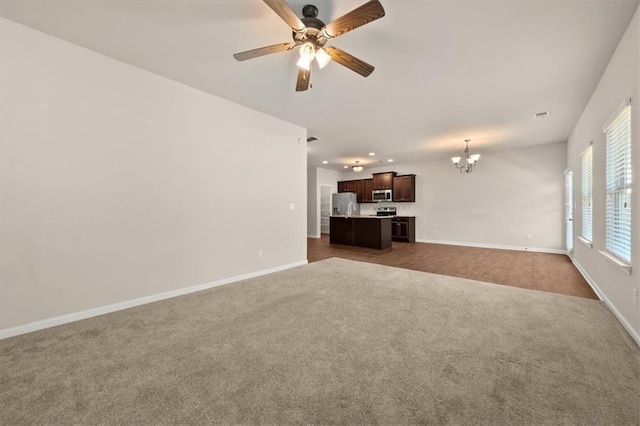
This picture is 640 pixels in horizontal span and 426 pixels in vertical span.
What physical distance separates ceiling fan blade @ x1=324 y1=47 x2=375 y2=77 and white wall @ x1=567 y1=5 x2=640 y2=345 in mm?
2105

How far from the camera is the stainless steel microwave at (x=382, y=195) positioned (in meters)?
8.69

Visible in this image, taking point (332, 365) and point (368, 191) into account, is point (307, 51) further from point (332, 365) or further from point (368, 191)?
point (368, 191)

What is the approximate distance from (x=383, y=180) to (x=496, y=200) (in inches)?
133

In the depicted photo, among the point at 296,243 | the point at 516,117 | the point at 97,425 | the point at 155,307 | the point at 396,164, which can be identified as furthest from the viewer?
the point at 396,164

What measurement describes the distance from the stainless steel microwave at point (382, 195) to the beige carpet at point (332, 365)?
5999 millimetres

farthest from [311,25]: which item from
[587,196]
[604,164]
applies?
[587,196]

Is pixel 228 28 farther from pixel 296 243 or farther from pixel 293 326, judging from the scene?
pixel 296 243

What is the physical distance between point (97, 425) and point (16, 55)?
3.10m

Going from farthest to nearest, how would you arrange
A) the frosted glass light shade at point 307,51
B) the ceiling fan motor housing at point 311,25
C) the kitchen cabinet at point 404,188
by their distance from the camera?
the kitchen cabinet at point 404,188 → the frosted glass light shade at point 307,51 → the ceiling fan motor housing at point 311,25

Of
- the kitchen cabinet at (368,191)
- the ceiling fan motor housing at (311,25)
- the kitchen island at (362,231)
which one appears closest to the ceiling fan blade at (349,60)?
the ceiling fan motor housing at (311,25)

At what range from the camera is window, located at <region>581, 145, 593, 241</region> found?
3.63 m

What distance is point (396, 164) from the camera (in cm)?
870

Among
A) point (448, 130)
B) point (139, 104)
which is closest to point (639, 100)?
point (448, 130)

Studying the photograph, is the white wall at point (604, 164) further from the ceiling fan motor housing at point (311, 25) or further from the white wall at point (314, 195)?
the white wall at point (314, 195)
